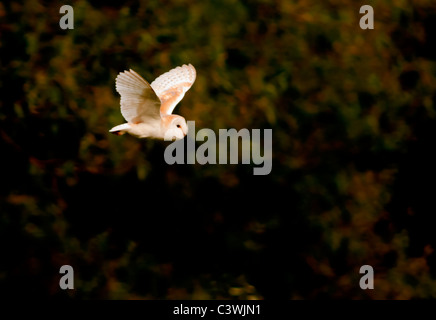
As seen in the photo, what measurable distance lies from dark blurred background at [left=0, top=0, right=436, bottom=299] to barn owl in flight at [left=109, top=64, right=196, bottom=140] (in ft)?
0.25

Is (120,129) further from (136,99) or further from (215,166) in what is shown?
(215,166)

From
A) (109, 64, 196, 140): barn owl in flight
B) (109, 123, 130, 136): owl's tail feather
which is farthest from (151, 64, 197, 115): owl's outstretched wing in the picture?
(109, 123, 130, 136): owl's tail feather

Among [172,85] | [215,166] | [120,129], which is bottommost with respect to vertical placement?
[215,166]

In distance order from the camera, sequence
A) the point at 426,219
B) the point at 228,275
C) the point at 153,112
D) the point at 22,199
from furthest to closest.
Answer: the point at 426,219, the point at 228,275, the point at 22,199, the point at 153,112

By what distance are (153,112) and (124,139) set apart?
0.26 m

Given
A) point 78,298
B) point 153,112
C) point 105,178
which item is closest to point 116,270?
point 78,298

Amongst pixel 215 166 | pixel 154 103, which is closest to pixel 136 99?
pixel 154 103

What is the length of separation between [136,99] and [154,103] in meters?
0.09

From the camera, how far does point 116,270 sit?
3.03 meters

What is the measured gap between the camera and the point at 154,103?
8.75 ft

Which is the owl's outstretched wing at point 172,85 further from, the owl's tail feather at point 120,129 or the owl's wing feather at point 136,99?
the owl's tail feather at point 120,129

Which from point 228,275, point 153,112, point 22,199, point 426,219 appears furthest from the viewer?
point 426,219
